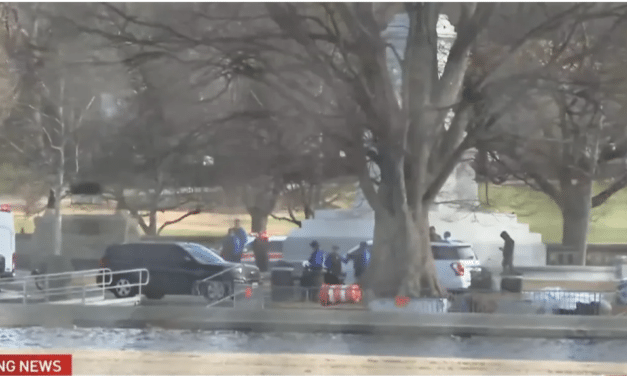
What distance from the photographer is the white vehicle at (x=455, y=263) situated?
4105 mm

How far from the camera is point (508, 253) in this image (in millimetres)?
3957

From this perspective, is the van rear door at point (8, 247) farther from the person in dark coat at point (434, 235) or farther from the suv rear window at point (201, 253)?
the person in dark coat at point (434, 235)

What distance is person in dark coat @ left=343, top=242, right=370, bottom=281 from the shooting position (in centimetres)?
417

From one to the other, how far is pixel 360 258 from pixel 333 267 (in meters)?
0.13

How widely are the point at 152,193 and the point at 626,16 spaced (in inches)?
89.1

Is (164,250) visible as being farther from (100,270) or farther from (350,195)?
(350,195)

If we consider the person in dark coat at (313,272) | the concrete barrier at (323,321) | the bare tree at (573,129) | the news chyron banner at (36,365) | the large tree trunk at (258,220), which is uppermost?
the bare tree at (573,129)

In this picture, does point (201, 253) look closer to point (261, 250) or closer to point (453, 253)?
point (261, 250)

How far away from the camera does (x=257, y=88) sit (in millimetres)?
Result: 4199

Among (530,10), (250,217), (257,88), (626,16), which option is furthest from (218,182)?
(626,16)

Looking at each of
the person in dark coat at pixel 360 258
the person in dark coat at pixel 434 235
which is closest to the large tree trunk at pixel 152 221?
the person in dark coat at pixel 360 258

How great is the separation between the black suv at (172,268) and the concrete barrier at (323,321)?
107 millimetres

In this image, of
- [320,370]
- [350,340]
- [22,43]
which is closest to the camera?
[320,370]

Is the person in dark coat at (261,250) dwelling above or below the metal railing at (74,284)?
above
